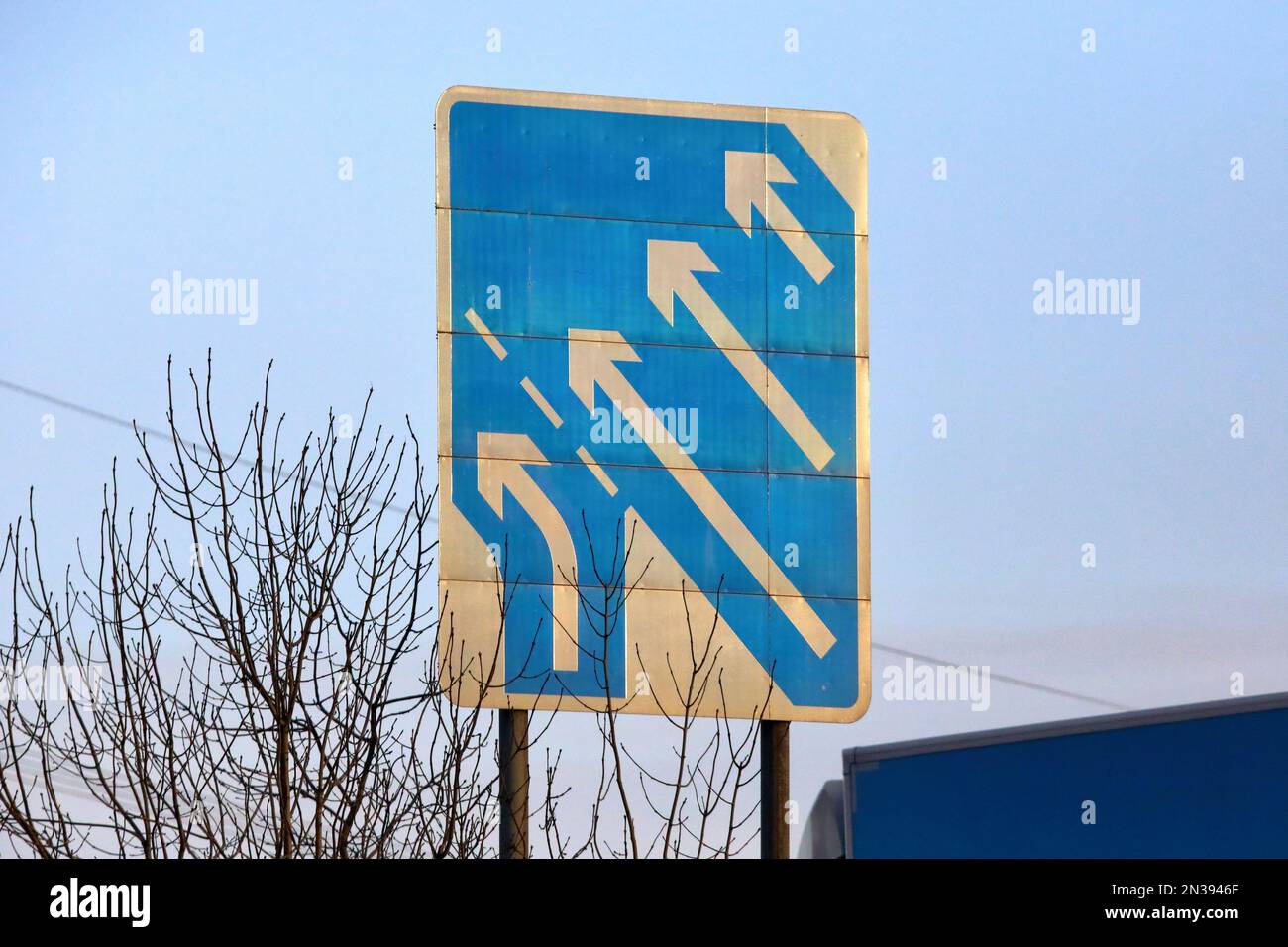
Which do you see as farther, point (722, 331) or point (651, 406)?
point (722, 331)

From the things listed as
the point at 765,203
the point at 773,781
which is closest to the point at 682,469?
the point at 765,203

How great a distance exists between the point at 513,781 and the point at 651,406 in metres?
2.48

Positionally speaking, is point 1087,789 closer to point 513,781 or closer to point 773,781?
point 773,781

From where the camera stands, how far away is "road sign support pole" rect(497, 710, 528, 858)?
10398 millimetres

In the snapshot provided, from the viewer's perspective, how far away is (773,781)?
11727 millimetres

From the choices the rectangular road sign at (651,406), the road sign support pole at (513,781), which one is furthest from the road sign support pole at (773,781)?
the road sign support pole at (513,781)

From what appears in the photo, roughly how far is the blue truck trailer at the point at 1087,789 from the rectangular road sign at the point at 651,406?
1090 mm

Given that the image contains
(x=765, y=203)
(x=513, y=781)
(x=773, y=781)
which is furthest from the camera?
(x=765, y=203)

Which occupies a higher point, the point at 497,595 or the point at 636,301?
the point at 636,301
